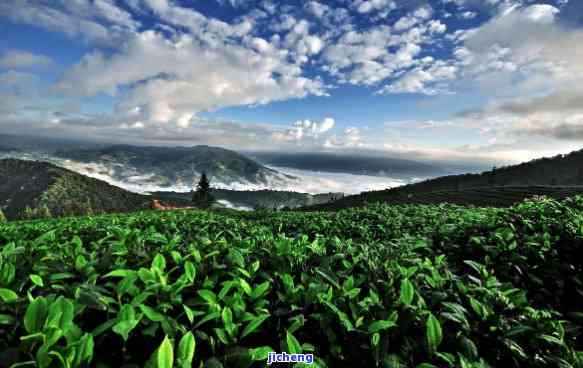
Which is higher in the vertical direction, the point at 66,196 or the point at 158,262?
the point at 158,262

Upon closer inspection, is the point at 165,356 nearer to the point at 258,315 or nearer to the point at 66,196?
the point at 258,315

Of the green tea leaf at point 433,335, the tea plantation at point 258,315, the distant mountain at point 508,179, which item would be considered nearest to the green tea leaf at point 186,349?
the tea plantation at point 258,315

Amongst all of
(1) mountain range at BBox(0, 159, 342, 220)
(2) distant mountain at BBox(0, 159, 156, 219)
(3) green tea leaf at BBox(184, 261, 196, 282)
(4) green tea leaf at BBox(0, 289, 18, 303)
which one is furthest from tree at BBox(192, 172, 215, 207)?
(4) green tea leaf at BBox(0, 289, 18, 303)

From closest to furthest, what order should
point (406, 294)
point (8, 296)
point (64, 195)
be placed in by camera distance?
1. point (8, 296)
2. point (406, 294)
3. point (64, 195)

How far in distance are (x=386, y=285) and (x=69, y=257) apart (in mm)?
2504

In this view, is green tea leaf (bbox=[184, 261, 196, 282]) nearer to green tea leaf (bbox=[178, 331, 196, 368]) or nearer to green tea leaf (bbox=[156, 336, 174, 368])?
green tea leaf (bbox=[178, 331, 196, 368])

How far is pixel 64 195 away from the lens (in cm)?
15288

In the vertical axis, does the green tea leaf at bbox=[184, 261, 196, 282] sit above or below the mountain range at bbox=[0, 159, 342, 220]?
above

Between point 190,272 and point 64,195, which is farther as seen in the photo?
point 64,195

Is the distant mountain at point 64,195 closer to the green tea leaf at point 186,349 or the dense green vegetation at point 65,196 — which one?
the dense green vegetation at point 65,196

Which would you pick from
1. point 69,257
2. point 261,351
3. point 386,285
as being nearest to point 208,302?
point 261,351

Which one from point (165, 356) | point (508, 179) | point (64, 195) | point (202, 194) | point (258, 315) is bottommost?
point (64, 195)

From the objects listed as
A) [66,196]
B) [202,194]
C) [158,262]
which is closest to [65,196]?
[66,196]

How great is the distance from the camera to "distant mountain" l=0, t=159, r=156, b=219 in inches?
5399
